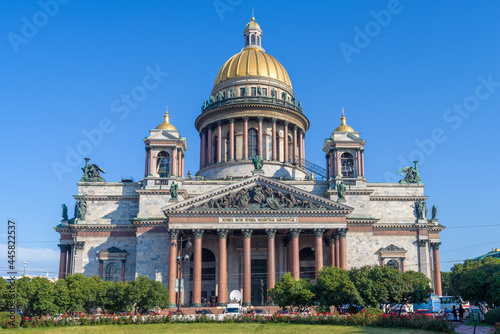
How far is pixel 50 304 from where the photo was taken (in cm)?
4288

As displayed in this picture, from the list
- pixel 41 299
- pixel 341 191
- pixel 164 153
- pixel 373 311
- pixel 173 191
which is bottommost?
pixel 373 311

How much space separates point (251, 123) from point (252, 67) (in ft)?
30.4

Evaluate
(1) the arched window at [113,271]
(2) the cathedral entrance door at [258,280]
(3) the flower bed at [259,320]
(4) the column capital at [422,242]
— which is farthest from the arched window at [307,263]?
(3) the flower bed at [259,320]

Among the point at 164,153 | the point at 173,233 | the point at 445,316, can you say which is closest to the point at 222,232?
the point at 173,233

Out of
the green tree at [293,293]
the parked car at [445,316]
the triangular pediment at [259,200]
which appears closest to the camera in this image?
the parked car at [445,316]

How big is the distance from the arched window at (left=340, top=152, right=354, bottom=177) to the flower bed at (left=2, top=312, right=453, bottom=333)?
29.0 meters

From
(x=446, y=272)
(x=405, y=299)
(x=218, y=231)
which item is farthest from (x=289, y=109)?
(x=446, y=272)

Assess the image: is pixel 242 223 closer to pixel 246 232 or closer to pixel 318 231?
pixel 246 232

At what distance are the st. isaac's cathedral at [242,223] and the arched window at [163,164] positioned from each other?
0.12 meters

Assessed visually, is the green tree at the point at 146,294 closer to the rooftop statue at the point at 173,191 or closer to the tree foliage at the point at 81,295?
the tree foliage at the point at 81,295

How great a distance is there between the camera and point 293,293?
45344mm

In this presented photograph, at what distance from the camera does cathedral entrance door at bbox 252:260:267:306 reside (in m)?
63.1

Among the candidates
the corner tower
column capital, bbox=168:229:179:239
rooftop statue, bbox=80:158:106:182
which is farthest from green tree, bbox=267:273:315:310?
rooftop statue, bbox=80:158:106:182

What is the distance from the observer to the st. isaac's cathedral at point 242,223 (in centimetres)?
5809
